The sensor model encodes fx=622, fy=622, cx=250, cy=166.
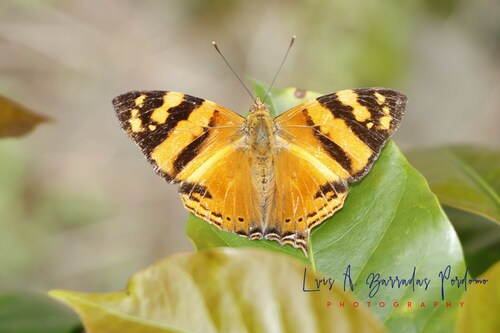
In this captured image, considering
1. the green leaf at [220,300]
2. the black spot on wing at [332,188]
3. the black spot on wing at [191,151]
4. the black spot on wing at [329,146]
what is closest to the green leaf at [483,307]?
the green leaf at [220,300]

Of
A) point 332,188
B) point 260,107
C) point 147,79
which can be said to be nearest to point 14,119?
point 260,107

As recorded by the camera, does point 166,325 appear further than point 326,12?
No

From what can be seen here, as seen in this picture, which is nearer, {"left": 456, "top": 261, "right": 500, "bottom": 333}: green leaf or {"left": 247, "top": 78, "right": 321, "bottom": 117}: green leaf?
{"left": 456, "top": 261, "right": 500, "bottom": 333}: green leaf

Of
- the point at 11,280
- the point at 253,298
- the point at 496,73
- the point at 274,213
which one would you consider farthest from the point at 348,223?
the point at 496,73

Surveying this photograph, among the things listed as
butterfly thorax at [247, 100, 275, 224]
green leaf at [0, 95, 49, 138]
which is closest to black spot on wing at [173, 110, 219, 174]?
butterfly thorax at [247, 100, 275, 224]

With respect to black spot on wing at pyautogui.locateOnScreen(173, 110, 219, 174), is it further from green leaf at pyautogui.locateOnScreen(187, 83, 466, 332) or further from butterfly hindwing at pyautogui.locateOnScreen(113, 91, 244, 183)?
green leaf at pyautogui.locateOnScreen(187, 83, 466, 332)

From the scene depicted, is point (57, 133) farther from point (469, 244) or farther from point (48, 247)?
point (469, 244)
